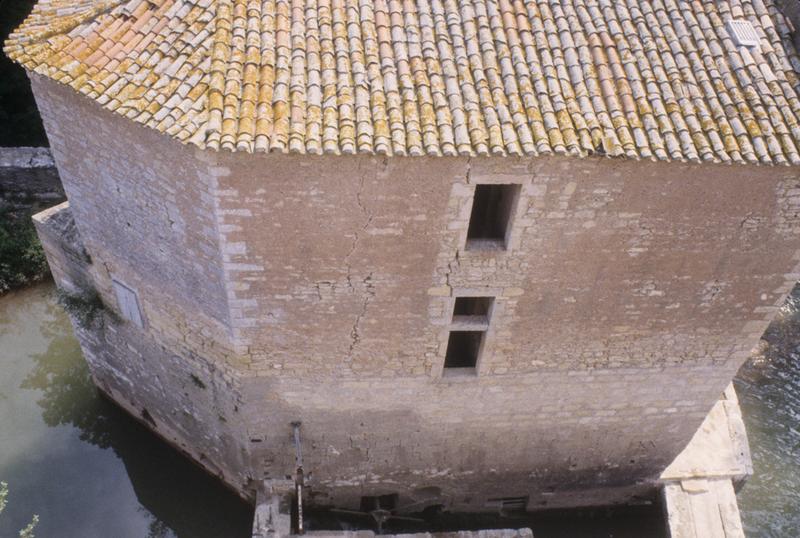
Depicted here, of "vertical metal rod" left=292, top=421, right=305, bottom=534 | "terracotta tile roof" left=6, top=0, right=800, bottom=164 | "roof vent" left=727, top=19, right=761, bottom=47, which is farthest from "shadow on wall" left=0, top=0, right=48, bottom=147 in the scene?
"roof vent" left=727, top=19, right=761, bottom=47

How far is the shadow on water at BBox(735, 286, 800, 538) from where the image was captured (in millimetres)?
11305

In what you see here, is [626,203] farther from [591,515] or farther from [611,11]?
[591,515]

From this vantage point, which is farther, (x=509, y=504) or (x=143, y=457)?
(x=143, y=457)

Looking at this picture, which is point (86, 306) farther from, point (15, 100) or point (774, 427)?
point (774, 427)

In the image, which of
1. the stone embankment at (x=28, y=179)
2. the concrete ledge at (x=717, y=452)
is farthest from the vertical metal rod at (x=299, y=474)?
the stone embankment at (x=28, y=179)

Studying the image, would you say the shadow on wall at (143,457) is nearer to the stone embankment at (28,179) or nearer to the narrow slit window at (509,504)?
the stone embankment at (28,179)

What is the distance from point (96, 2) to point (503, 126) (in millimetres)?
4272

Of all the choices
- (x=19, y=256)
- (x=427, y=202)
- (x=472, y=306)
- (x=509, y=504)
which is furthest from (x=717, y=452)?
(x=19, y=256)

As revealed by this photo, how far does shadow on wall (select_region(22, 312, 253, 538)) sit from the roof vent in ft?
30.3

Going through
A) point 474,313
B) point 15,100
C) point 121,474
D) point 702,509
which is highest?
point 15,100

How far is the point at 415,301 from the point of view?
7719 millimetres

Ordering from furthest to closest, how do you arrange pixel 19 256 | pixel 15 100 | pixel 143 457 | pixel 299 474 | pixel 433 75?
pixel 15 100 < pixel 19 256 < pixel 143 457 < pixel 299 474 < pixel 433 75

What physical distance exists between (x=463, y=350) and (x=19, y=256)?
31.9 feet

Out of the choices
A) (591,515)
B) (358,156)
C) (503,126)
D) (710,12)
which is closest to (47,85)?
(358,156)
